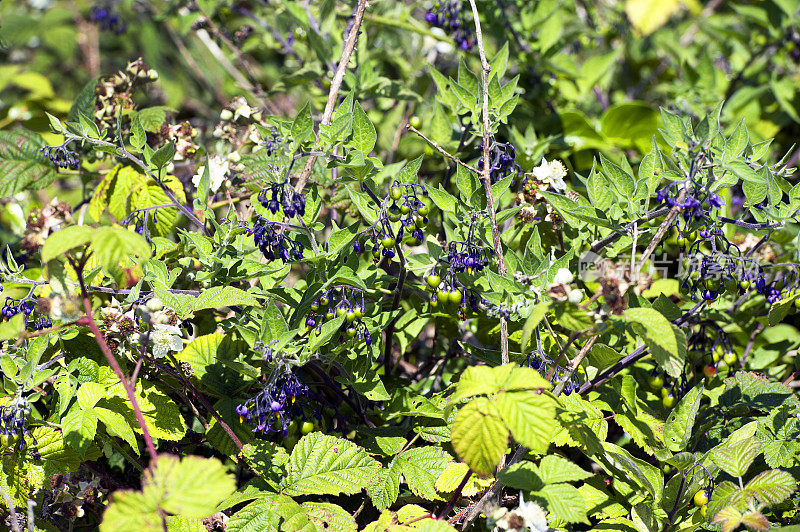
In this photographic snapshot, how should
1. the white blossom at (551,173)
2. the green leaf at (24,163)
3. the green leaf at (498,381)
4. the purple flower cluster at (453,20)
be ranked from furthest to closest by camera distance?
1. the purple flower cluster at (453,20)
2. the green leaf at (24,163)
3. the white blossom at (551,173)
4. the green leaf at (498,381)

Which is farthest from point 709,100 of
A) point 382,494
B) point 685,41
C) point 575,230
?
point 382,494

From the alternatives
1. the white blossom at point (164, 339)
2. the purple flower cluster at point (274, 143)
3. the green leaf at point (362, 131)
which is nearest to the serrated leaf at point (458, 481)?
the white blossom at point (164, 339)

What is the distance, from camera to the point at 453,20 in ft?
9.09

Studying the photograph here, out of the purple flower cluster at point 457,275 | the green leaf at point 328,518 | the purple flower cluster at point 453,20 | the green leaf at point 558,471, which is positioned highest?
the purple flower cluster at point 453,20

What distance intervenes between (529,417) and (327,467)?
68 centimetres

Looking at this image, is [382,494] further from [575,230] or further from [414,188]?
[575,230]

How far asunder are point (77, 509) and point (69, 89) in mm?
4688

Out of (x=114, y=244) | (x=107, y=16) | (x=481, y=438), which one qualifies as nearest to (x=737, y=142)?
(x=481, y=438)

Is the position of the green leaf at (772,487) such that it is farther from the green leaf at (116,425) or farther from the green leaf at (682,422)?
the green leaf at (116,425)

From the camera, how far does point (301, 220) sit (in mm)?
1935

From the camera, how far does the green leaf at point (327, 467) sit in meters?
1.83

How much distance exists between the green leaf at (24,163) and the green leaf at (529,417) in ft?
6.85

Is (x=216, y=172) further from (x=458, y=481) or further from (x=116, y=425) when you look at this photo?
(x=458, y=481)

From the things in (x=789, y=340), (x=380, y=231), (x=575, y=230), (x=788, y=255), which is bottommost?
(x=789, y=340)
